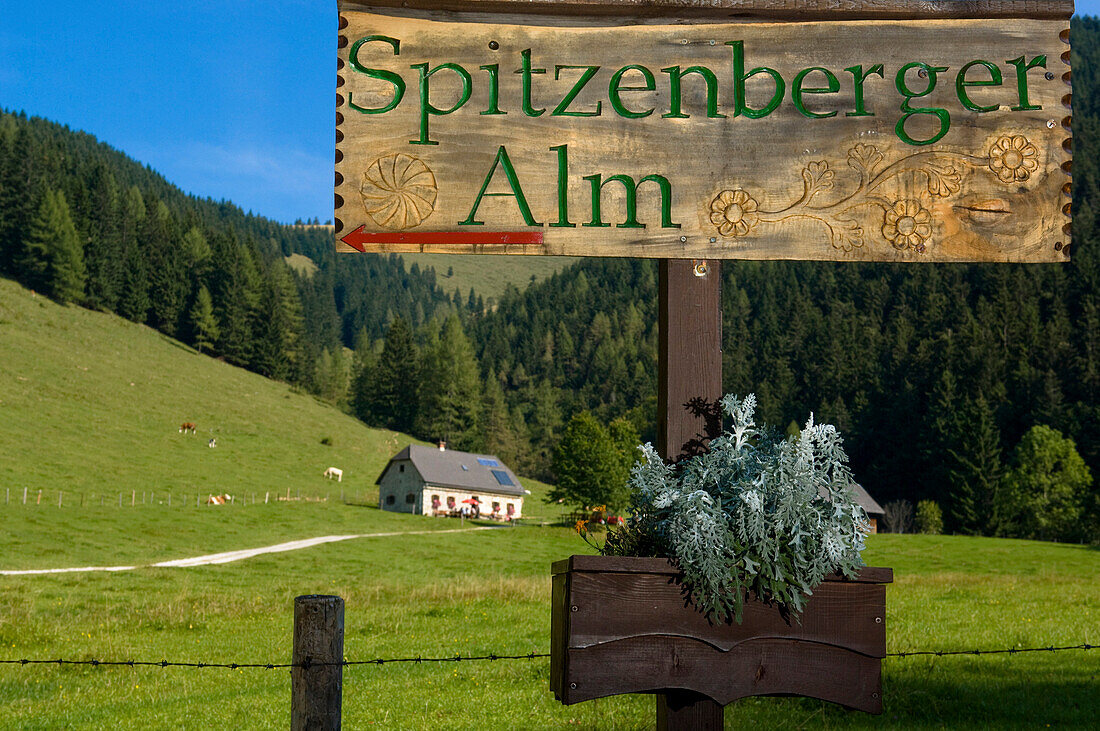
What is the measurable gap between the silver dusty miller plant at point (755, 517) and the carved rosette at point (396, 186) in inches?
71.5

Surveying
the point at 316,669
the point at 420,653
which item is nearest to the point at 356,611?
the point at 420,653

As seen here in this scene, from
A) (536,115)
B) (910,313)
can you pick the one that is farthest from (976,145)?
(910,313)

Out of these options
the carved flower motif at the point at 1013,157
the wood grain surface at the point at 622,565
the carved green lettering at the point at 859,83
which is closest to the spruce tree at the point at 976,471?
the carved flower motif at the point at 1013,157

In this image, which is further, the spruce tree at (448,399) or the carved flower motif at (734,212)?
the spruce tree at (448,399)

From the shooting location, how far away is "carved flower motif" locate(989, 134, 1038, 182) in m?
4.85

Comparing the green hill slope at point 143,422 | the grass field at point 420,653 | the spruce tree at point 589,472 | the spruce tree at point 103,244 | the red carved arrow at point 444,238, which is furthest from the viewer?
the spruce tree at point 103,244

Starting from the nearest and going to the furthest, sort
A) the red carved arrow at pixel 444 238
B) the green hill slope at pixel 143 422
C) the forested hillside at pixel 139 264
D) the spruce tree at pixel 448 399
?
the red carved arrow at pixel 444 238
the green hill slope at pixel 143 422
the forested hillside at pixel 139 264
the spruce tree at pixel 448 399

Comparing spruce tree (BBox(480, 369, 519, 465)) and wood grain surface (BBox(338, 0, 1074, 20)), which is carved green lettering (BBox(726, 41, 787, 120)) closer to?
wood grain surface (BBox(338, 0, 1074, 20))

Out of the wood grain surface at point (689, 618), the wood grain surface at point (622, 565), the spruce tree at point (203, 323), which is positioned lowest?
the wood grain surface at point (689, 618)

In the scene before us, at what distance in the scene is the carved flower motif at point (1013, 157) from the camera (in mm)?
4848

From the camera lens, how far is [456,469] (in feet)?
284

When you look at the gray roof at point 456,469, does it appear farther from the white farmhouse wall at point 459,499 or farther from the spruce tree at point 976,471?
the spruce tree at point 976,471

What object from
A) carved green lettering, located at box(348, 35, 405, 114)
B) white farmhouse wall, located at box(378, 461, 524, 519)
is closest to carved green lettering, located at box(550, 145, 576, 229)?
carved green lettering, located at box(348, 35, 405, 114)

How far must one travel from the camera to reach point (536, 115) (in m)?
4.77
